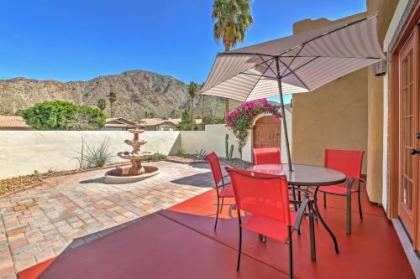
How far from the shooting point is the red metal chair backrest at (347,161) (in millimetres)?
3161

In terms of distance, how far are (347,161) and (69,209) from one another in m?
5.04

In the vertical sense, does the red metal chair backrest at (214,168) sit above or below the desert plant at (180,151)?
above

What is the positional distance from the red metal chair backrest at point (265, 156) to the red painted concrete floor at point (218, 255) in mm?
1179

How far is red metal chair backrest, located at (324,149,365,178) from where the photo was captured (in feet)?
10.4

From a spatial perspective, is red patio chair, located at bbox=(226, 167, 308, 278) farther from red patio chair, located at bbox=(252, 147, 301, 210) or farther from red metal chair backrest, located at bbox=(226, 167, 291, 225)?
red patio chair, located at bbox=(252, 147, 301, 210)

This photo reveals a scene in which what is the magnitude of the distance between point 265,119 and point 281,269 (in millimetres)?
7664

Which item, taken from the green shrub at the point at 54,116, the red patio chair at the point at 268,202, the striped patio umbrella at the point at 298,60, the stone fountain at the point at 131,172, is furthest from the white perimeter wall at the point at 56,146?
the red patio chair at the point at 268,202

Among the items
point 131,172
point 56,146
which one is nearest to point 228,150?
point 131,172

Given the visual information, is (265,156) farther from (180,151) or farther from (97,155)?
(180,151)

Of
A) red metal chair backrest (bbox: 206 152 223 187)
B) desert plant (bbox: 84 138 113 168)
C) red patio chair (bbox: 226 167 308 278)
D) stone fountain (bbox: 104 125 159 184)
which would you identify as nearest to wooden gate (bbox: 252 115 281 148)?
stone fountain (bbox: 104 125 159 184)

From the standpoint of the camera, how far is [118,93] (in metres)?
52.9

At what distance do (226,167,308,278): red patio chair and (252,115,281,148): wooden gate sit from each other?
23.3 feet

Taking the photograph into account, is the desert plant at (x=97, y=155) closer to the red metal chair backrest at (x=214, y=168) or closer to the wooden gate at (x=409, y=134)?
the red metal chair backrest at (x=214, y=168)

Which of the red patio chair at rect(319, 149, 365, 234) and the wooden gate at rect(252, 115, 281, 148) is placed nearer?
the red patio chair at rect(319, 149, 365, 234)
